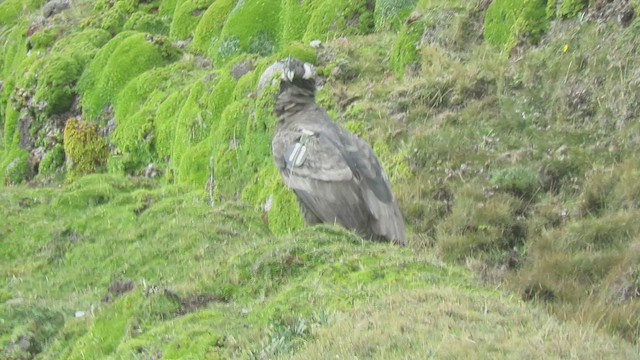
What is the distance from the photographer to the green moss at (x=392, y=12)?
15715mm

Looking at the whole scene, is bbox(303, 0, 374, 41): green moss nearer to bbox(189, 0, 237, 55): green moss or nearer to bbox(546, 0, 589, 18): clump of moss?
bbox(189, 0, 237, 55): green moss

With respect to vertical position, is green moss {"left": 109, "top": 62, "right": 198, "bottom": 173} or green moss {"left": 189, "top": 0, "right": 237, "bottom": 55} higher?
green moss {"left": 189, "top": 0, "right": 237, "bottom": 55}

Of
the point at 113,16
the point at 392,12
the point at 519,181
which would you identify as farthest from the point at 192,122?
the point at 113,16

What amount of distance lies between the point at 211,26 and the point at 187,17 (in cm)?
234

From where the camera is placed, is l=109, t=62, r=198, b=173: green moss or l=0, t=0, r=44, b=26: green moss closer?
l=109, t=62, r=198, b=173: green moss

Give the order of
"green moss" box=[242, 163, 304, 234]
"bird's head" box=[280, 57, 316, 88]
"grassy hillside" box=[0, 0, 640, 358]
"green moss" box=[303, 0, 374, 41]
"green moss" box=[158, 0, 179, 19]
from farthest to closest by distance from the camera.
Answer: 1. "green moss" box=[158, 0, 179, 19]
2. "green moss" box=[303, 0, 374, 41]
3. "green moss" box=[242, 163, 304, 234]
4. "bird's head" box=[280, 57, 316, 88]
5. "grassy hillside" box=[0, 0, 640, 358]

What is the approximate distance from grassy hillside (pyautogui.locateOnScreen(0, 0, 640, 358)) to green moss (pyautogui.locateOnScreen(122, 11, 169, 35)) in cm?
333

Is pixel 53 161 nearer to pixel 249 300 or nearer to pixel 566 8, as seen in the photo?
pixel 566 8

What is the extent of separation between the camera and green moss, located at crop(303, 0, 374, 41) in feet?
54.1

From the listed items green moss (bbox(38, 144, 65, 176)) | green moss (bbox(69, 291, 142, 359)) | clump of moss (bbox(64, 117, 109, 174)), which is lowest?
green moss (bbox(38, 144, 65, 176))

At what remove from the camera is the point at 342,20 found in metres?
16.7

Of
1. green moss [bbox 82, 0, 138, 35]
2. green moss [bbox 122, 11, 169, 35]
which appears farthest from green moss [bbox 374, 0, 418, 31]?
green moss [bbox 82, 0, 138, 35]

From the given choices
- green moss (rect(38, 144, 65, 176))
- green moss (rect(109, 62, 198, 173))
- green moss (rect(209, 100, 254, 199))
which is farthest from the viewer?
green moss (rect(38, 144, 65, 176))

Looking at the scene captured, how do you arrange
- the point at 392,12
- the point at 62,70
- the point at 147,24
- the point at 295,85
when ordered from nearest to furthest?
1. the point at 295,85
2. the point at 392,12
3. the point at 62,70
4. the point at 147,24
